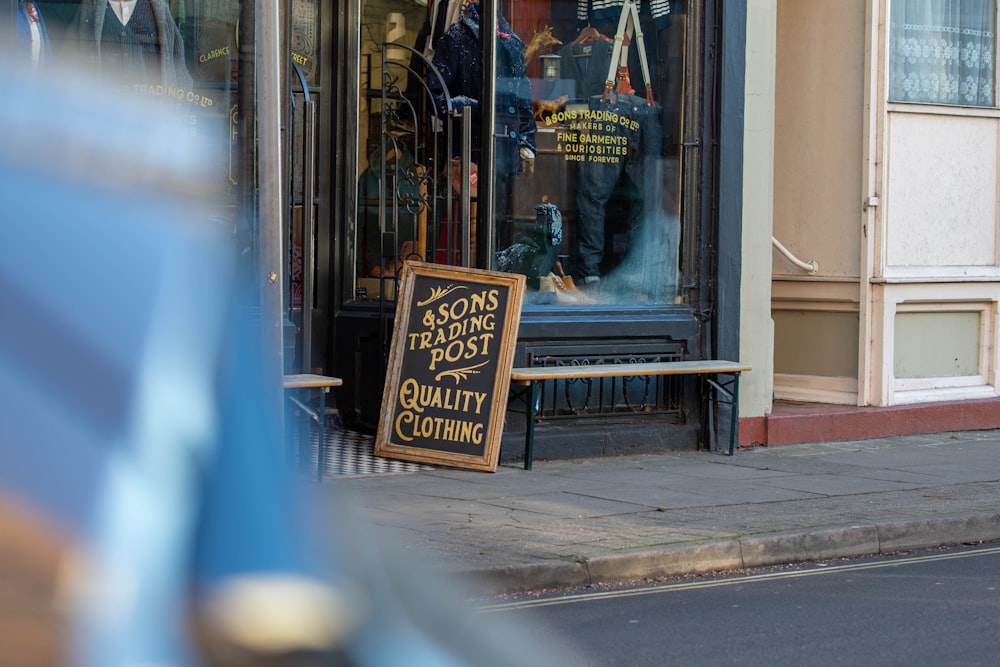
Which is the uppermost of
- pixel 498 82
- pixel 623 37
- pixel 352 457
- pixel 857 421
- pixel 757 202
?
pixel 623 37

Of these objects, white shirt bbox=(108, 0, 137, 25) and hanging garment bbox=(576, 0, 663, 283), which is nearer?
white shirt bbox=(108, 0, 137, 25)

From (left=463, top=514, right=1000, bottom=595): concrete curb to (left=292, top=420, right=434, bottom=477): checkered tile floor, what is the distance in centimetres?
270

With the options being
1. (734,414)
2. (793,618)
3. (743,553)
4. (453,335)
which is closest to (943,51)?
(734,414)

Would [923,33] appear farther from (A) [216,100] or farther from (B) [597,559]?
(B) [597,559]

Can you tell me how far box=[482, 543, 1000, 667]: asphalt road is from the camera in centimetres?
557

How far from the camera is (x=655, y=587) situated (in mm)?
7039

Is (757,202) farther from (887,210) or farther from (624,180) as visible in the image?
(887,210)

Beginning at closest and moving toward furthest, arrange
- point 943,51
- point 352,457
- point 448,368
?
point 448,368
point 352,457
point 943,51

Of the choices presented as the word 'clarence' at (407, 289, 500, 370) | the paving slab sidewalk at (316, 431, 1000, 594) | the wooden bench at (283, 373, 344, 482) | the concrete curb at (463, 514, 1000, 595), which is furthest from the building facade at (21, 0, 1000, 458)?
the concrete curb at (463, 514, 1000, 595)

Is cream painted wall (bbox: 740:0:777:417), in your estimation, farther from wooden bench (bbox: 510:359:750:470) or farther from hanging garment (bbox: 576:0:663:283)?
hanging garment (bbox: 576:0:663:283)

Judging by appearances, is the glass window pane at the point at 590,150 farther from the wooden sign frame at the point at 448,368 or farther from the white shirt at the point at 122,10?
the white shirt at the point at 122,10

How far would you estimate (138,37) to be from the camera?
955 centimetres

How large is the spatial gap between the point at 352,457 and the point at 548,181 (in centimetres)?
277

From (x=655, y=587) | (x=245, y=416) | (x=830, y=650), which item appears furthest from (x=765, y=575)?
(x=245, y=416)
